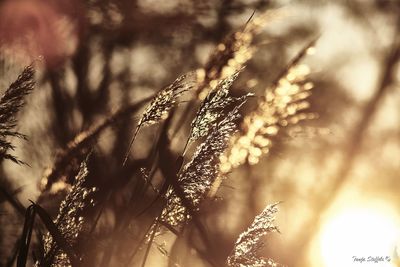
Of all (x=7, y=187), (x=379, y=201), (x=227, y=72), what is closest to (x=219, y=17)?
(x=227, y=72)

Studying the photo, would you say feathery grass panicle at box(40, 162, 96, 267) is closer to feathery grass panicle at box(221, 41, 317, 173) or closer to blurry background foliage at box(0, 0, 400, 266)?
blurry background foliage at box(0, 0, 400, 266)

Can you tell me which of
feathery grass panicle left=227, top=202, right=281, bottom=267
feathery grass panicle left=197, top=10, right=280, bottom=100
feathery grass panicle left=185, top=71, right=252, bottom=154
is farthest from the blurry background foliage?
feathery grass panicle left=185, top=71, right=252, bottom=154

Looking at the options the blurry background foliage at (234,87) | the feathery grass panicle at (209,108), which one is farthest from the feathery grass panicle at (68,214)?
the blurry background foliage at (234,87)

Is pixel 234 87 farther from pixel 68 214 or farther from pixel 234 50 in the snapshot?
pixel 68 214

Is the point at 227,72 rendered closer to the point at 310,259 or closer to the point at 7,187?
the point at 310,259

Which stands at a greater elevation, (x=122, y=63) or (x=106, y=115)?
(x=122, y=63)

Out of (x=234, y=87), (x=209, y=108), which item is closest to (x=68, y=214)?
(x=209, y=108)
